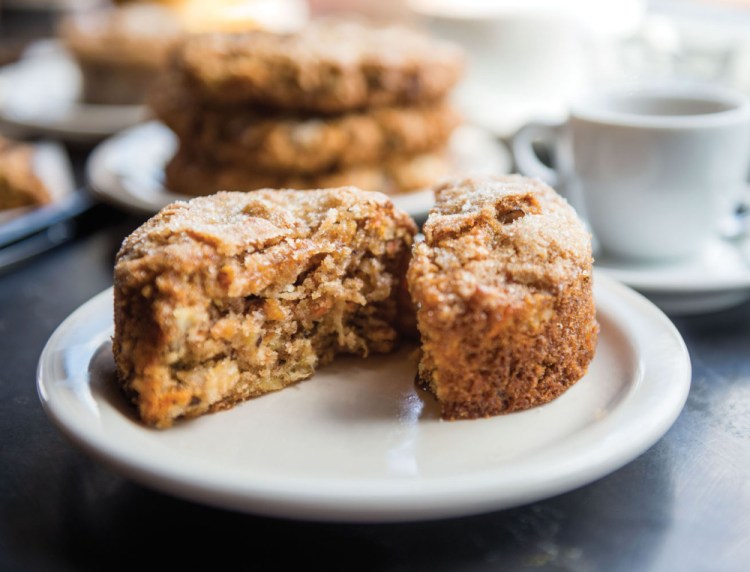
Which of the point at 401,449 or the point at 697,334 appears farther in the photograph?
the point at 697,334

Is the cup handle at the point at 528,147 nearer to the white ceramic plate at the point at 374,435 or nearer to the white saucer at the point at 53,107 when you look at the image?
the white ceramic plate at the point at 374,435

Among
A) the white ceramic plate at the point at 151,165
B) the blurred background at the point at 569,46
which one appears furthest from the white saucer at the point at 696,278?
the blurred background at the point at 569,46

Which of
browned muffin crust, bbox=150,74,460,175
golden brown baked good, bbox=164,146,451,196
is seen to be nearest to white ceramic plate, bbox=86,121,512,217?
golden brown baked good, bbox=164,146,451,196

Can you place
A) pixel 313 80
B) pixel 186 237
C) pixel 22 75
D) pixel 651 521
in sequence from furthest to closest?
1. pixel 22 75
2. pixel 313 80
3. pixel 186 237
4. pixel 651 521

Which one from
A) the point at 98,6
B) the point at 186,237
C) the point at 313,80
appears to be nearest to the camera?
the point at 186,237

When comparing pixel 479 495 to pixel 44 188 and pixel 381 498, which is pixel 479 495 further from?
pixel 44 188

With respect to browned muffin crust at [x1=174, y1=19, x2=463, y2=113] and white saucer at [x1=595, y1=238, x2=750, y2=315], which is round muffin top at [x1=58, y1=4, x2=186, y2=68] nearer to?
browned muffin crust at [x1=174, y1=19, x2=463, y2=113]

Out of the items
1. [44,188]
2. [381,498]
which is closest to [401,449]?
[381,498]
